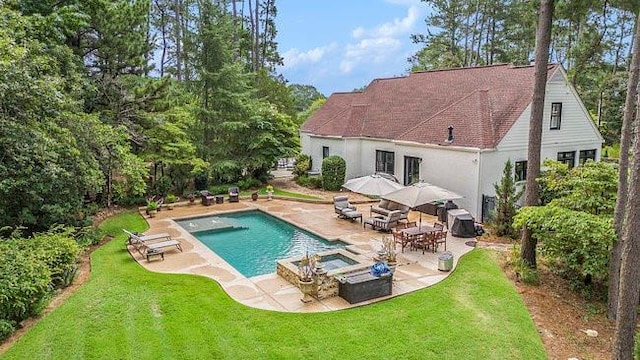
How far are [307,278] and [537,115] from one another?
7.83 metres

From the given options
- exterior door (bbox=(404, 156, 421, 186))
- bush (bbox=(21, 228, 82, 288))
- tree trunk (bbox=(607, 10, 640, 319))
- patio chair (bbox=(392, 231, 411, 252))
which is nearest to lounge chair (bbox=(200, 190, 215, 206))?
bush (bbox=(21, 228, 82, 288))

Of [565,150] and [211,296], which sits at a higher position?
[565,150]

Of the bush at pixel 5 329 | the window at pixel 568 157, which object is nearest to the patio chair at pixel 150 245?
the bush at pixel 5 329

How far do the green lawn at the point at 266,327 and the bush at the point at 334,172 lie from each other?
14.0m

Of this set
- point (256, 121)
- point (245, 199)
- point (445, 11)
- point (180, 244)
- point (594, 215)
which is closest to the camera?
point (594, 215)

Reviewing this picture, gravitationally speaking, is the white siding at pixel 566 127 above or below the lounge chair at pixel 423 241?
above

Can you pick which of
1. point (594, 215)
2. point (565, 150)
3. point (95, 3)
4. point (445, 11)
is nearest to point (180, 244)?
point (95, 3)

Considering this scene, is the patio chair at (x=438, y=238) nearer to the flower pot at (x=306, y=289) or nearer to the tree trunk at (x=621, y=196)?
the tree trunk at (x=621, y=196)

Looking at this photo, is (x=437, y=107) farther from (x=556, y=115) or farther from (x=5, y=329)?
(x=5, y=329)

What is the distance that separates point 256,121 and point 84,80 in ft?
32.4

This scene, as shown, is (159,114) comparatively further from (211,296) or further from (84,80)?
(211,296)

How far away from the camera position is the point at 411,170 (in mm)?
22078

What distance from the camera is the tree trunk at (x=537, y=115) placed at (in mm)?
11281

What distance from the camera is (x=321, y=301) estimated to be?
10.5 m
